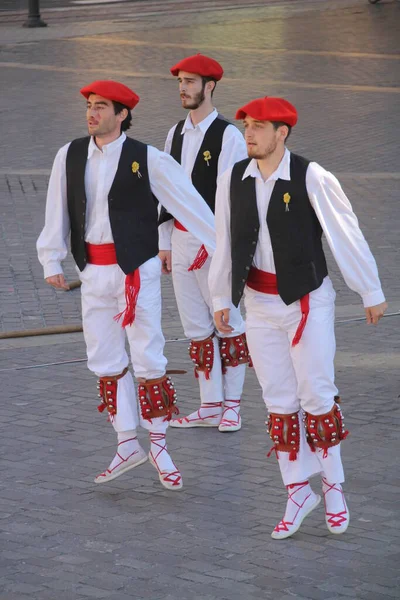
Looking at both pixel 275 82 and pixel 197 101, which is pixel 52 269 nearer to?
pixel 197 101

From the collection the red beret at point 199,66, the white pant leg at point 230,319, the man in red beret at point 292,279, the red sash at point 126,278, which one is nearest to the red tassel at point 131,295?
the red sash at point 126,278

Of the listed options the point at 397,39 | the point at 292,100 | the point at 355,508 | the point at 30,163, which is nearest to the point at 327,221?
the point at 355,508

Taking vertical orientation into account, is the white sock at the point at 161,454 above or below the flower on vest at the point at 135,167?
below

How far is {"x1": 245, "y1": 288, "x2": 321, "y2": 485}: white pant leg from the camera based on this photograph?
17.5ft

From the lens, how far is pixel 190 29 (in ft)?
80.2

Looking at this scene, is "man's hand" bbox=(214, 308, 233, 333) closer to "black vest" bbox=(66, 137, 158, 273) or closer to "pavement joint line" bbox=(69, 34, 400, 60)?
"black vest" bbox=(66, 137, 158, 273)

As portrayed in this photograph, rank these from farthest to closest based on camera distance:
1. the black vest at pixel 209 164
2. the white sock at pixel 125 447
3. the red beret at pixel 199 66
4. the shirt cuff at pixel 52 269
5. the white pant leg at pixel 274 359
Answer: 1. the black vest at pixel 209 164
2. the red beret at pixel 199 66
3. the white sock at pixel 125 447
4. the shirt cuff at pixel 52 269
5. the white pant leg at pixel 274 359

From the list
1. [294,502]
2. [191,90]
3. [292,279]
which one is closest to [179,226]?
[191,90]

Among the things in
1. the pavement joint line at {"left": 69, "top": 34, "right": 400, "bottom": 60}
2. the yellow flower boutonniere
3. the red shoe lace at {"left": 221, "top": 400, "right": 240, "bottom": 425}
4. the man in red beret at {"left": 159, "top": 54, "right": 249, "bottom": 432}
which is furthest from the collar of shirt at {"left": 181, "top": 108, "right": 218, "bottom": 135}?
the pavement joint line at {"left": 69, "top": 34, "right": 400, "bottom": 60}

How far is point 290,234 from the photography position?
5227mm

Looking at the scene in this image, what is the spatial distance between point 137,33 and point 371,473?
19.0 m

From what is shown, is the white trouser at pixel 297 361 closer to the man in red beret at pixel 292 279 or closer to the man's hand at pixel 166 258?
the man in red beret at pixel 292 279

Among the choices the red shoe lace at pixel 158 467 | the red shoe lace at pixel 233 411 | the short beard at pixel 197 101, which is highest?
the short beard at pixel 197 101

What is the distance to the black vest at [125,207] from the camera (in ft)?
18.9
